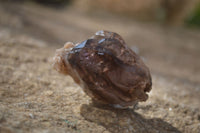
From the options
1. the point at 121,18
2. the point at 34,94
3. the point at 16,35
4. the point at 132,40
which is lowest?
the point at 34,94

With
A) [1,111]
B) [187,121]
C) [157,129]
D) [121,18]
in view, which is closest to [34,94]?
[1,111]

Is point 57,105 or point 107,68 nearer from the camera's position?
point 107,68

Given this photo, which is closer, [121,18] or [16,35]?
[16,35]

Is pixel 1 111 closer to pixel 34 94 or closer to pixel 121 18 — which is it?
pixel 34 94

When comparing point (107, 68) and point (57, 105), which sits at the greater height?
point (107, 68)

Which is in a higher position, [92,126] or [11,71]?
[11,71]

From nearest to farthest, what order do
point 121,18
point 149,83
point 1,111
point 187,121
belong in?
point 1,111
point 149,83
point 187,121
point 121,18

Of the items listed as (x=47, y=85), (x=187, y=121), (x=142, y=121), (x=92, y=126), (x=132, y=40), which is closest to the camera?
(x=92, y=126)

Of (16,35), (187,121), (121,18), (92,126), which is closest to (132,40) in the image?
(121,18)
